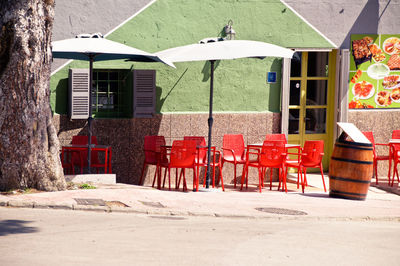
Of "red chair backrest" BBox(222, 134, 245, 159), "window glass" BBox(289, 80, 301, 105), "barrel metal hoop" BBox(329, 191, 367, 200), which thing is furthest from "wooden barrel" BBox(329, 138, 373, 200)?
"window glass" BBox(289, 80, 301, 105)

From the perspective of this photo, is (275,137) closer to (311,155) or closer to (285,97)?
(311,155)

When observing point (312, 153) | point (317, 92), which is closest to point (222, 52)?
point (312, 153)

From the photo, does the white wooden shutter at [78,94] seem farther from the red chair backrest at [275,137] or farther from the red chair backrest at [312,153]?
the red chair backrest at [312,153]

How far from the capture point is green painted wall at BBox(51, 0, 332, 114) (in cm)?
1321

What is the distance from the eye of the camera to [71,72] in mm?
12469

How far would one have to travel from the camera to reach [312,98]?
49.5 ft

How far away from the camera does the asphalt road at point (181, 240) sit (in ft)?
21.8

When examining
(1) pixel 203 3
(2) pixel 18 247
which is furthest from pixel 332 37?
(2) pixel 18 247

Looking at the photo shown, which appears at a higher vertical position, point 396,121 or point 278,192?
point 396,121

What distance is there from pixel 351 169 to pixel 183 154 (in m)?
2.78

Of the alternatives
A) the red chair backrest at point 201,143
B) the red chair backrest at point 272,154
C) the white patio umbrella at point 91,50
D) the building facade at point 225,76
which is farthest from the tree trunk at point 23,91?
the red chair backrest at point 272,154

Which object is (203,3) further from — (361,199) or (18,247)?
(18,247)

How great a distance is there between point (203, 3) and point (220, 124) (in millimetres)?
2392

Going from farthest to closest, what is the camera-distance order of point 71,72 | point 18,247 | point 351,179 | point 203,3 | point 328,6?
point 328,6
point 203,3
point 71,72
point 351,179
point 18,247
